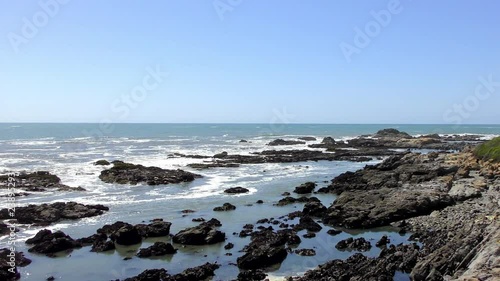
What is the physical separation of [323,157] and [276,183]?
24.1 meters

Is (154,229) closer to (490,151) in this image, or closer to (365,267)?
(365,267)

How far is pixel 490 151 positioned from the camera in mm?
39125

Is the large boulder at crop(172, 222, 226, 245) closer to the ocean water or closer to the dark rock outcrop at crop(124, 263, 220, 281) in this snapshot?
the ocean water

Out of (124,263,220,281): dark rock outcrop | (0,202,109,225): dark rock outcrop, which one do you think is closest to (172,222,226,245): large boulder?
(124,263,220,281): dark rock outcrop

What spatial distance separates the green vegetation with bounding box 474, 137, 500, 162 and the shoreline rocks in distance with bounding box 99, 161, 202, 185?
27.9 m

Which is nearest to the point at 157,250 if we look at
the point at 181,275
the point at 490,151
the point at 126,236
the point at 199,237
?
the point at 199,237

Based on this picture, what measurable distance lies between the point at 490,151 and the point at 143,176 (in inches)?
1321

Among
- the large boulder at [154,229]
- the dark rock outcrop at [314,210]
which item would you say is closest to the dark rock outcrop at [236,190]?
the dark rock outcrop at [314,210]

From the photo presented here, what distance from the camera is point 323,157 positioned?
199 feet

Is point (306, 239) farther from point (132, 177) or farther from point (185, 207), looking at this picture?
point (132, 177)

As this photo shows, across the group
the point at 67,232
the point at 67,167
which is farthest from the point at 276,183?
the point at 67,167

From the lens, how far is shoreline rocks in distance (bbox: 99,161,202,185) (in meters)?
39.0

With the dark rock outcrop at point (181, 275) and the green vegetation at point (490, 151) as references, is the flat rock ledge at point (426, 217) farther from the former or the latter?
the dark rock outcrop at point (181, 275)

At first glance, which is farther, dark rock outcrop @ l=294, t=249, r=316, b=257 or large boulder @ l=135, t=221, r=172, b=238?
large boulder @ l=135, t=221, r=172, b=238
